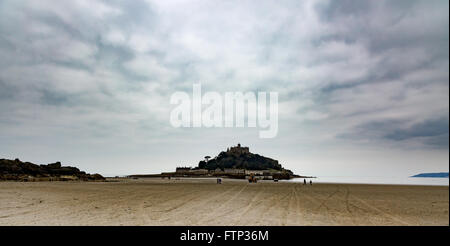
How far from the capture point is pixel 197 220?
45.9 feet

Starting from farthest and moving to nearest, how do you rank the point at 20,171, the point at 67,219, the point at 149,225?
the point at 20,171
the point at 67,219
the point at 149,225
